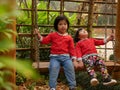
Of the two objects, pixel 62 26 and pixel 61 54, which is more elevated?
pixel 62 26

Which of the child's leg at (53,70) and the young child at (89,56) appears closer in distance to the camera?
the child's leg at (53,70)

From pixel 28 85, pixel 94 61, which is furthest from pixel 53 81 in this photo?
pixel 28 85

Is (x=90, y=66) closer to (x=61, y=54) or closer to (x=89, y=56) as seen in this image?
(x=89, y=56)

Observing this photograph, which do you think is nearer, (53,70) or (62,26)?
(53,70)

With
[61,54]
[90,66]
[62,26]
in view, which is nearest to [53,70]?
[61,54]

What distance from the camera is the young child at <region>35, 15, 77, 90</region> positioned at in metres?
3.91

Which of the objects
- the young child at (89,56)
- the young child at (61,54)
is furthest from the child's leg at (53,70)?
the young child at (89,56)

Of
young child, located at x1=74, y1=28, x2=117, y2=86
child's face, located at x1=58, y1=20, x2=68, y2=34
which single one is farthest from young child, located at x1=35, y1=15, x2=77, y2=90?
young child, located at x1=74, y1=28, x2=117, y2=86

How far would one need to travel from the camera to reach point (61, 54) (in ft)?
13.1

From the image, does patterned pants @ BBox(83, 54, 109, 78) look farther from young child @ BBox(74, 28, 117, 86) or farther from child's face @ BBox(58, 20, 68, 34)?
child's face @ BBox(58, 20, 68, 34)

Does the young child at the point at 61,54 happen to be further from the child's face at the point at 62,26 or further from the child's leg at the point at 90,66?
the child's leg at the point at 90,66

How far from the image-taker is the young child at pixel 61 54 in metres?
3.91

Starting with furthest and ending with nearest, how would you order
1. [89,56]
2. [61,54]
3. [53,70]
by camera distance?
1. [89,56]
2. [61,54]
3. [53,70]

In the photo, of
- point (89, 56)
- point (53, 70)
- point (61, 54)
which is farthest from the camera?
point (89, 56)
